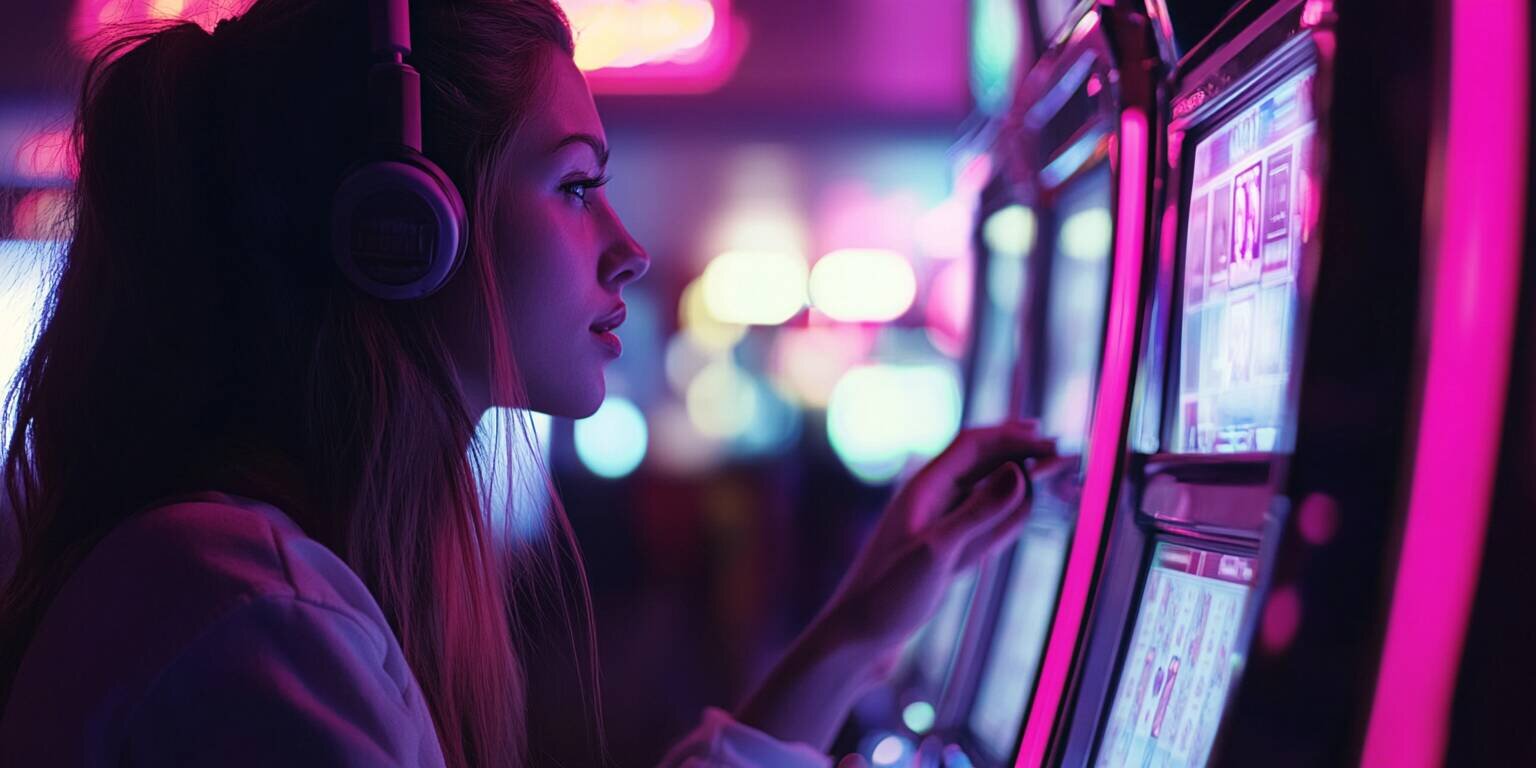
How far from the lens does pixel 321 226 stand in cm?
75

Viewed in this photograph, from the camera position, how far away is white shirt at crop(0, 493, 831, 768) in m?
0.55

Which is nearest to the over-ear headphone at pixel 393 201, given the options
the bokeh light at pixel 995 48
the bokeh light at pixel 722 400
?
the bokeh light at pixel 995 48

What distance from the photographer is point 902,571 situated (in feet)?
3.05

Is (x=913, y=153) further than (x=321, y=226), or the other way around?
(x=913, y=153)

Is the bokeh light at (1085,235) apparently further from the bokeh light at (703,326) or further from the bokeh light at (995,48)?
the bokeh light at (703,326)

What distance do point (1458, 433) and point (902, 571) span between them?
488mm

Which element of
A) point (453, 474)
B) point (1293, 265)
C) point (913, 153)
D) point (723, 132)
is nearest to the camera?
point (1293, 265)

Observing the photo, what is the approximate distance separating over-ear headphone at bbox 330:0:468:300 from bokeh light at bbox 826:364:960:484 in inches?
141

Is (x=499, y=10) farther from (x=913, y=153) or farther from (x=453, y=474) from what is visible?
(x=913, y=153)

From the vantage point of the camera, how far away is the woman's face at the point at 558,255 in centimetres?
83

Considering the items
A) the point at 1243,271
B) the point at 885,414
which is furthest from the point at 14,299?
the point at 885,414

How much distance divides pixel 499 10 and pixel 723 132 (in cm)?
303

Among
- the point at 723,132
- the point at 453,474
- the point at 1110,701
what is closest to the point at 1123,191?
the point at 1110,701

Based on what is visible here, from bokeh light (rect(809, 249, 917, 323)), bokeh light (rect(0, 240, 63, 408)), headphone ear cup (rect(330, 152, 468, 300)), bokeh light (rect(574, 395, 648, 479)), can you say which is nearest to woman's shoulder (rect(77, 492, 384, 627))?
headphone ear cup (rect(330, 152, 468, 300))
